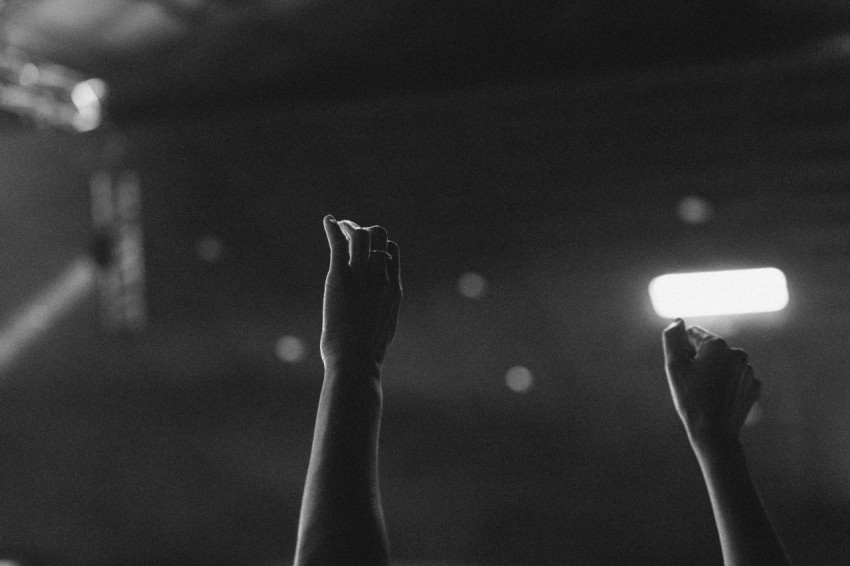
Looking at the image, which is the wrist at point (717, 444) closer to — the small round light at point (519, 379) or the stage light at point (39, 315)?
the small round light at point (519, 379)

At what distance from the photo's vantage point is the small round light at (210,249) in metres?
4.44

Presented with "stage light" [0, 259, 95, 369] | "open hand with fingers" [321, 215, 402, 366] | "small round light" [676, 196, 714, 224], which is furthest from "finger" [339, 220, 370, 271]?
"stage light" [0, 259, 95, 369]

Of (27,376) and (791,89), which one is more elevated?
(791,89)

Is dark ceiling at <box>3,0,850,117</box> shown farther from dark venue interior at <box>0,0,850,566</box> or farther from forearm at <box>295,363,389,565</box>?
forearm at <box>295,363,389,565</box>

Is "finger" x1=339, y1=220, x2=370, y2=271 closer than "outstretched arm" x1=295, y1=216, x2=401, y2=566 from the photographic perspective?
No

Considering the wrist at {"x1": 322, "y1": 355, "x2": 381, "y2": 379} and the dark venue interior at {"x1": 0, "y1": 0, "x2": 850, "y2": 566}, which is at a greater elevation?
the dark venue interior at {"x1": 0, "y1": 0, "x2": 850, "y2": 566}

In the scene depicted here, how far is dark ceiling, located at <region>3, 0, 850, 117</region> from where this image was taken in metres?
3.43

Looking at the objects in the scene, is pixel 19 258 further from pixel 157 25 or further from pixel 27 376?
pixel 157 25

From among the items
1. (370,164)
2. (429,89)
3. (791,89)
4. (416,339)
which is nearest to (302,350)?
(416,339)

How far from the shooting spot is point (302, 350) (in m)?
4.29

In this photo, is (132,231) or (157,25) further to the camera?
(132,231)

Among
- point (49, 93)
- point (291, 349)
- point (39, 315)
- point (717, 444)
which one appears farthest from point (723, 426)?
point (39, 315)

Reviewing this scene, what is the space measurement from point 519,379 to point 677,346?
131 inches

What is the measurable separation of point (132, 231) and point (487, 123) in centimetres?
234
